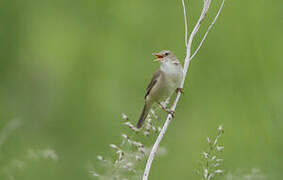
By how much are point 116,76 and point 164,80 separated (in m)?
2.20

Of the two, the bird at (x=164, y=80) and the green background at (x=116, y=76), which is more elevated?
the green background at (x=116, y=76)

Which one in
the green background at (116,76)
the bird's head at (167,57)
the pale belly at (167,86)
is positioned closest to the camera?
the pale belly at (167,86)

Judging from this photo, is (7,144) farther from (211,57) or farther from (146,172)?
(146,172)

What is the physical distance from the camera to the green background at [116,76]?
6.29 meters

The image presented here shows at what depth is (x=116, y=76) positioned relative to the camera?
24.8 ft

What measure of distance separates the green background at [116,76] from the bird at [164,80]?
60cm

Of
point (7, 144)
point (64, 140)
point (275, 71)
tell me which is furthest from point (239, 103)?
point (7, 144)

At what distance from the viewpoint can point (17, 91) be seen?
26.7ft

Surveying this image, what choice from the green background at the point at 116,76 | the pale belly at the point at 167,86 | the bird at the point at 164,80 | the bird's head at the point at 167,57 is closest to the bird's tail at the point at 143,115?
the bird at the point at 164,80

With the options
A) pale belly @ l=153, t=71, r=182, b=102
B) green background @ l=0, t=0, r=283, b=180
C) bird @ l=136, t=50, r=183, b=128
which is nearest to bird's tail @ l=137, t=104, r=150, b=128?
bird @ l=136, t=50, r=183, b=128

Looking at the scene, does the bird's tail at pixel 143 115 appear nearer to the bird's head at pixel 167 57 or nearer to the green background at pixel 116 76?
the bird's head at pixel 167 57

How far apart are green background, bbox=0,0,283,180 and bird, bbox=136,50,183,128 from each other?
0.60m

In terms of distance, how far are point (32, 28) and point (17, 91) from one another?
0.88 m

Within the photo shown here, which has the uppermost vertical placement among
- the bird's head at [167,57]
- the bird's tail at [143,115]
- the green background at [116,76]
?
the green background at [116,76]
